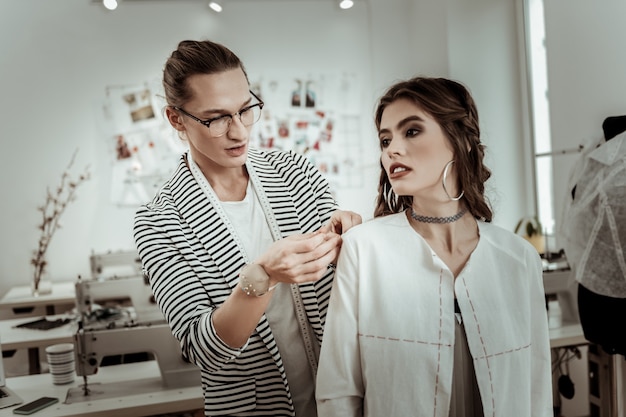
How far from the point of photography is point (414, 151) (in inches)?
57.4

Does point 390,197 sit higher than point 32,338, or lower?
higher

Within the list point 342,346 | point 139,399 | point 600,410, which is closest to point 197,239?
point 342,346

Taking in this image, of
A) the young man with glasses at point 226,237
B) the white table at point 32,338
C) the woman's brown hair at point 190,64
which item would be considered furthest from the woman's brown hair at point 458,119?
the white table at point 32,338

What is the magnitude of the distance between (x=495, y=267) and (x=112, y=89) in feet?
14.5

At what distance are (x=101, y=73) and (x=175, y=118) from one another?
3.98 m

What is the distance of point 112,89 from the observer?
17.0ft

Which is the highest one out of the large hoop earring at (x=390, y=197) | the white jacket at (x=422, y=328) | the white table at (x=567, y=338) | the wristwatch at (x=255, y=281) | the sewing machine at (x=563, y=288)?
the large hoop earring at (x=390, y=197)

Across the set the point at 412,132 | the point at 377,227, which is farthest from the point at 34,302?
the point at 412,132

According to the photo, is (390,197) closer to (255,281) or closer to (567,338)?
(255,281)

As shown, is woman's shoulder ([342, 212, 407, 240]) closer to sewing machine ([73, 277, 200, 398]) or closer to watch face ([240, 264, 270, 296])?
watch face ([240, 264, 270, 296])

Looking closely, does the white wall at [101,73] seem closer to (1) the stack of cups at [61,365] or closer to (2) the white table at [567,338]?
(2) the white table at [567,338]

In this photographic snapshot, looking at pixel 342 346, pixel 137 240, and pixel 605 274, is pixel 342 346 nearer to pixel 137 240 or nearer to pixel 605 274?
pixel 137 240

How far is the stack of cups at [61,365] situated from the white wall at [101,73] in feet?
8.87

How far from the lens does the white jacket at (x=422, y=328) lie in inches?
54.2
